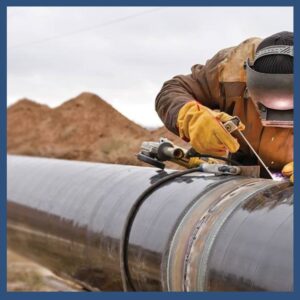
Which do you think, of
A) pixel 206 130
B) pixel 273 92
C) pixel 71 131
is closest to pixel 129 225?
pixel 206 130

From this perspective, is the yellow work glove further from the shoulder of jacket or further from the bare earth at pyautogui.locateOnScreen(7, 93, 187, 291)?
the bare earth at pyautogui.locateOnScreen(7, 93, 187, 291)

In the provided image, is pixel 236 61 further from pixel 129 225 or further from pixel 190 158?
pixel 129 225

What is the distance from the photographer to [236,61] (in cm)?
326

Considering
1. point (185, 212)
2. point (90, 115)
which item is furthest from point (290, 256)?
point (90, 115)

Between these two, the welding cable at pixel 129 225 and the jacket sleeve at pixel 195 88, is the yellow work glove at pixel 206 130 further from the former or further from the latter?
the jacket sleeve at pixel 195 88

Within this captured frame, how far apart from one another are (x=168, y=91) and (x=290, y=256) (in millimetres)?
1428

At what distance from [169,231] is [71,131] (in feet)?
40.0

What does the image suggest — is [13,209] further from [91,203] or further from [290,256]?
[290,256]

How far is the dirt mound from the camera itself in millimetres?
11791

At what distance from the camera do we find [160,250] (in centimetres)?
262

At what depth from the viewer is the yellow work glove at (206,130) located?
9.04ft

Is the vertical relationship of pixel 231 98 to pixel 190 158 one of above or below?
above

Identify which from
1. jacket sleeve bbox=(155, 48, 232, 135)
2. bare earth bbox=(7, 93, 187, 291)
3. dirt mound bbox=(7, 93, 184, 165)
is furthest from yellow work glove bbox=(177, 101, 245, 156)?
dirt mound bbox=(7, 93, 184, 165)

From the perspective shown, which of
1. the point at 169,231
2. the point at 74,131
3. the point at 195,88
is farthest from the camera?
the point at 74,131
